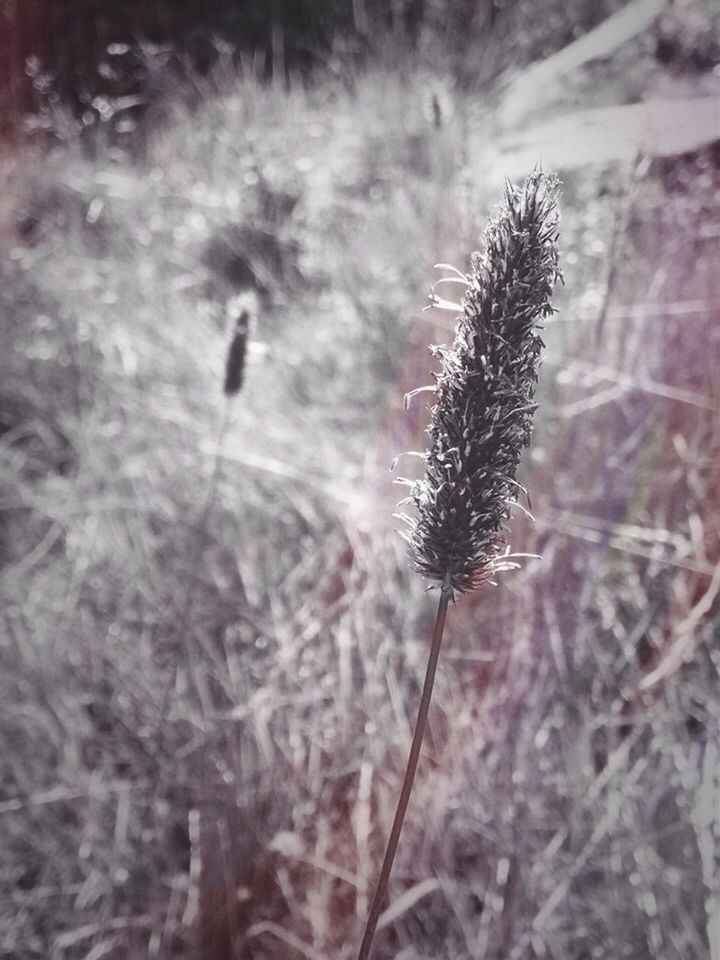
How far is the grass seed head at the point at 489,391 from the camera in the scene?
1.25 feet

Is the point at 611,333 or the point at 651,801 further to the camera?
the point at 611,333

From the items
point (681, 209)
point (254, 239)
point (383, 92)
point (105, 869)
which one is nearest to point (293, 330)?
point (254, 239)

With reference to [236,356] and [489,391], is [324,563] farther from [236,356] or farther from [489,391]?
[489,391]

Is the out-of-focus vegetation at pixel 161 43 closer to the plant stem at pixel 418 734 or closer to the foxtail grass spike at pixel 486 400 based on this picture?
the foxtail grass spike at pixel 486 400

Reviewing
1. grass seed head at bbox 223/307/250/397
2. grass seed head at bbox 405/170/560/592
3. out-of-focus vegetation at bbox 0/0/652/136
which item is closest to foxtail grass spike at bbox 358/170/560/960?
grass seed head at bbox 405/170/560/592

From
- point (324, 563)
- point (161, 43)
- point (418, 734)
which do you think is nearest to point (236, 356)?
point (324, 563)

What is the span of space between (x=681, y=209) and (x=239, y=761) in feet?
2.80

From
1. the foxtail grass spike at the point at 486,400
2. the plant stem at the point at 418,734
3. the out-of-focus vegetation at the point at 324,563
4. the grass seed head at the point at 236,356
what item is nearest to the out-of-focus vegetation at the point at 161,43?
the out-of-focus vegetation at the point at 324,563

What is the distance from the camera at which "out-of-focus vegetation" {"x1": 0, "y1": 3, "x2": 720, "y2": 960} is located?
76 cm

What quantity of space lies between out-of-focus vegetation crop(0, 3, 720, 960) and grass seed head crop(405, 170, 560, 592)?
446 mm

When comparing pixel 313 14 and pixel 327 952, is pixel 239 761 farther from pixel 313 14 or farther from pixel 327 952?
pixel 313 14

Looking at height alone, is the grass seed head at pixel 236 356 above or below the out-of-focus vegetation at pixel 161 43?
below

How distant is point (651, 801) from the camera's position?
746 millimetres

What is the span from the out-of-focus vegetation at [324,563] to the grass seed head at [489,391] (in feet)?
1.46
